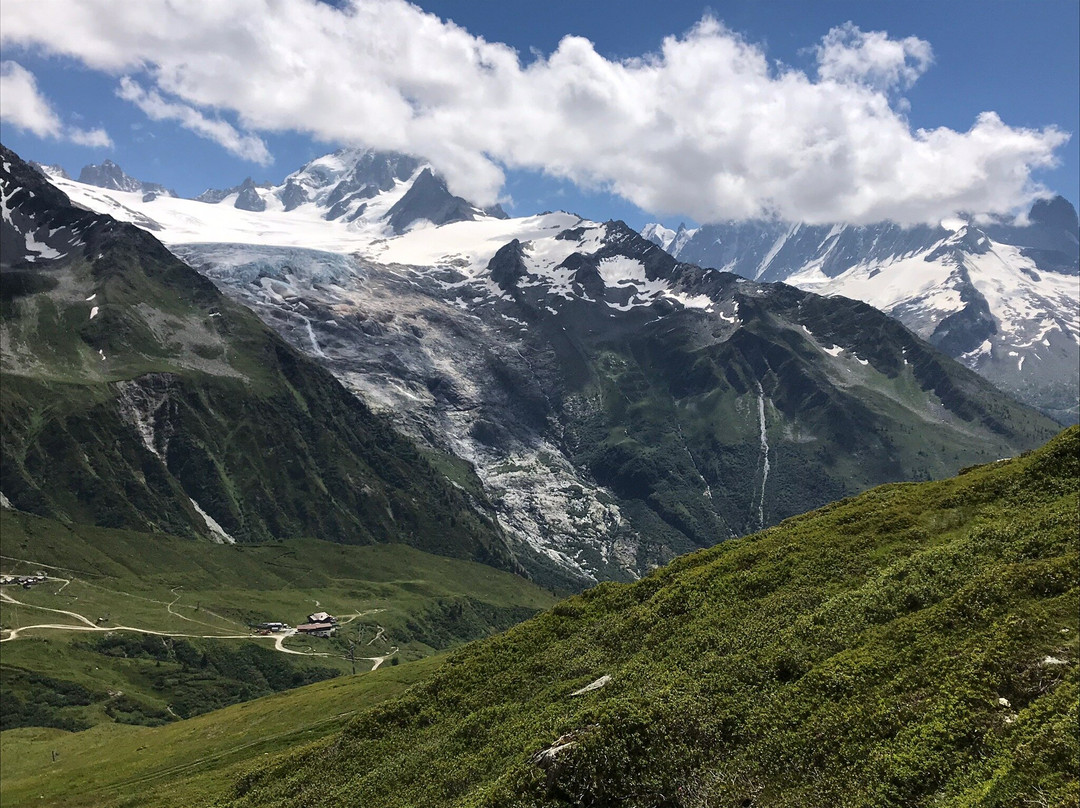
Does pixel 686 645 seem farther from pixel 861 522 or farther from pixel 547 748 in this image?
pixel 861 522

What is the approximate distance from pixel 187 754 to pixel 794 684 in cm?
10968

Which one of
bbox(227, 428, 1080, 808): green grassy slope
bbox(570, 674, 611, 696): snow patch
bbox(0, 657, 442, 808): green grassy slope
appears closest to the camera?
bbox(227, 428, 1080, 808): green grassy slope

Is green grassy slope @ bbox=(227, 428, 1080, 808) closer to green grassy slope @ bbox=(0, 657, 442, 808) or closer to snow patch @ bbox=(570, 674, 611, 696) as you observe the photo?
snow patch @ bbox=(570, 674, 611, 696)

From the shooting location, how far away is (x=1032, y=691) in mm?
29578

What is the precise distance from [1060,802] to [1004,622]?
529 inches

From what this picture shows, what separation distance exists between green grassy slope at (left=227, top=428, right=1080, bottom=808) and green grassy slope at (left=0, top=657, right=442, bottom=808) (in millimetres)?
35329

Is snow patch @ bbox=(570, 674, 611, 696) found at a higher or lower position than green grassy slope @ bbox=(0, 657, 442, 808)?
higher

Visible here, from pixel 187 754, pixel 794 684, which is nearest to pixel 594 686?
pixel 794 684

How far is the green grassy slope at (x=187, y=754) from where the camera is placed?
305ft

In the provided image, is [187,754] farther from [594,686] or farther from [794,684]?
[794,684]

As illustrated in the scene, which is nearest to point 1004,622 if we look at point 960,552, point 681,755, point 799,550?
point 960,552

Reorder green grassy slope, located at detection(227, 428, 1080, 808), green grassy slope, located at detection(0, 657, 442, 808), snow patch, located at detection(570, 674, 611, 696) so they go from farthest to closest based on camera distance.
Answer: green grassy slope, located at detection(0, 657, 442, 808) → snow patch, located at detection(570, 674, 611, 696) → green grassy slope, located at detection(227, 428, 1080, 808)

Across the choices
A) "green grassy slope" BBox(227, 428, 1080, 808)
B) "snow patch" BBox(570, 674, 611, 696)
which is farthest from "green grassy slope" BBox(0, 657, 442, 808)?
"snow patch" BBox(570, 674, 611, 696)

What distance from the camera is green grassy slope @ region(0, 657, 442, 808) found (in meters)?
92.8
